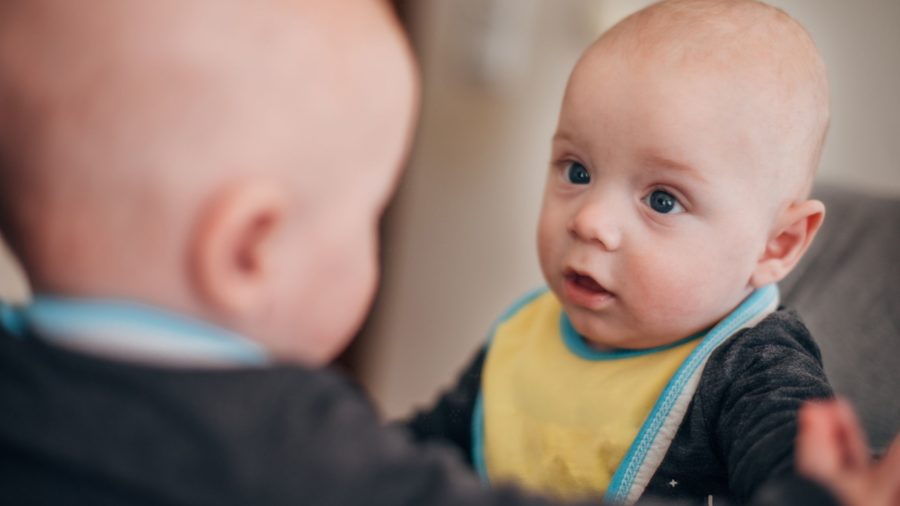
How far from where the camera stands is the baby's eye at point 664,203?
88 centimetres

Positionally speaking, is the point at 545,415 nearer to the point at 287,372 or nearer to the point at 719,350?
the point at 719,350

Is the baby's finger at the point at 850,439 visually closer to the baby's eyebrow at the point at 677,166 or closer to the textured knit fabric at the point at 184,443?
the textured knit fabric at the point at 184,443

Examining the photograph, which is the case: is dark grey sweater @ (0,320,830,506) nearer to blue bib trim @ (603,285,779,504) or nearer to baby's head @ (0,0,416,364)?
baby's head @ (0,0,416,364)

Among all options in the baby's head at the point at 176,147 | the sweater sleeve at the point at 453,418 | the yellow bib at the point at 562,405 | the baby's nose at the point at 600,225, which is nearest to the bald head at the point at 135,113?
the baby's head at the point at 176,147

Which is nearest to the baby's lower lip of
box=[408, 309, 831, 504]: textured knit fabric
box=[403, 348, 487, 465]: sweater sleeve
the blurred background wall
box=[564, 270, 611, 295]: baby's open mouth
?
box=[564, 270, 611, 295]: baby's open mouth

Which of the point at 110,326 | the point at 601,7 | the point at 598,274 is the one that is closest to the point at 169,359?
the point at 110,326

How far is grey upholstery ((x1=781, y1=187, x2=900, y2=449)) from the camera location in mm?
1104

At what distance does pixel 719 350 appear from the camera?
2.81 ft

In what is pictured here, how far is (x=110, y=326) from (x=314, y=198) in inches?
5.9

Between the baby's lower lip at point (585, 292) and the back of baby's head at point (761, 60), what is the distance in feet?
0.61

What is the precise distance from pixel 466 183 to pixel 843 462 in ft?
5.87

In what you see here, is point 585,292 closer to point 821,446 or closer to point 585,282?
point 585,282

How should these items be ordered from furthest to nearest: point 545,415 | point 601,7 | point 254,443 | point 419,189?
point 419,189 → point 601,7 → point 545,415 → point 254,443

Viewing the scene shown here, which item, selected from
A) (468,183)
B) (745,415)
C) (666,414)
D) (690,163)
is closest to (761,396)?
(745,415)
